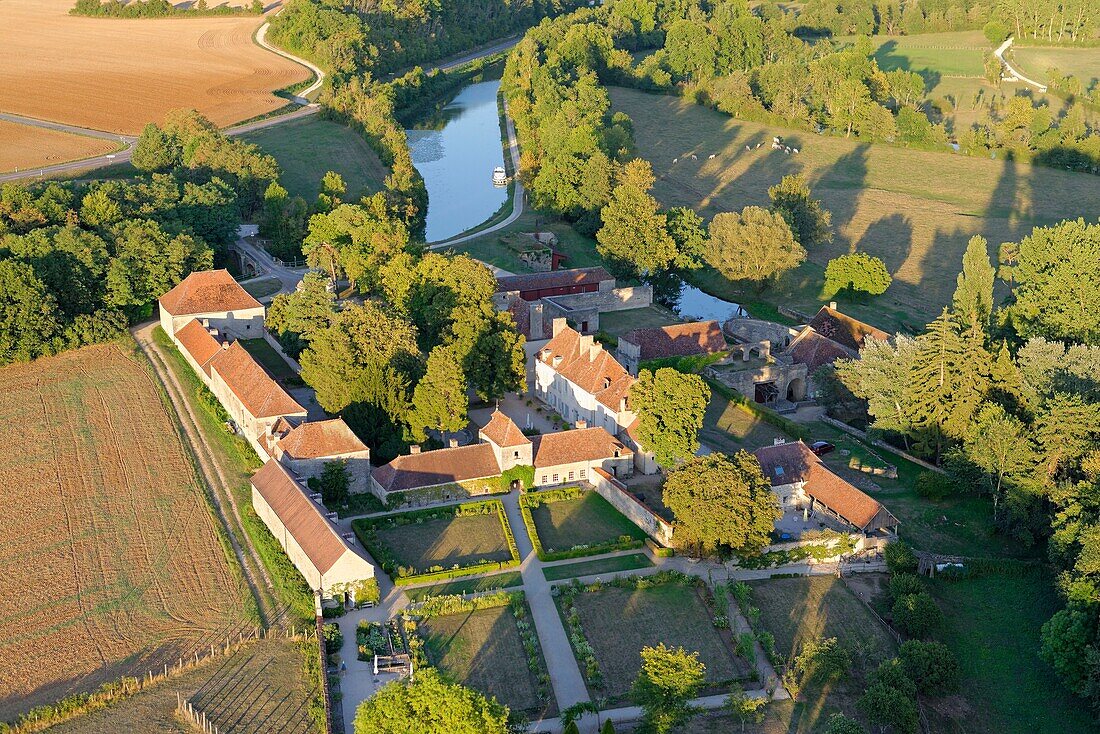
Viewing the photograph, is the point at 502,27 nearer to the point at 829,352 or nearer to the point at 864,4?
the point at 864,4

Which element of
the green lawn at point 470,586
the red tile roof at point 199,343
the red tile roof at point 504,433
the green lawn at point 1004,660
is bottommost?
the green lawn at point 1004,660

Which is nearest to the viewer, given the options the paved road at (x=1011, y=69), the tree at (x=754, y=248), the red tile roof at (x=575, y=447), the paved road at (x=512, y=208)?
the red tile roof at (x=575, y=447)

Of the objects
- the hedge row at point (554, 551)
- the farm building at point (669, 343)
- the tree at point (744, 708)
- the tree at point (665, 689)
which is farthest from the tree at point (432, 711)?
the farm building at point (669, 343)

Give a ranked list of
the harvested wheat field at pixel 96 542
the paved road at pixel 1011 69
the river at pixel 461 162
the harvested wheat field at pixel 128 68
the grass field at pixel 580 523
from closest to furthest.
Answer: the harvested wheat field at pixel 96 542
the grass field at pixel 580 523
the river at pixel 461 162
the harvested wheat field at pixel 128 68
the paved road at pixel 1011 69

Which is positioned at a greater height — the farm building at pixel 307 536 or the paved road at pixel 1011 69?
the farm building at pixel 307 536

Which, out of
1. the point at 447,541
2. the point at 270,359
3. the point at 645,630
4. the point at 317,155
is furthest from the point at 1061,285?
the point at 317,155

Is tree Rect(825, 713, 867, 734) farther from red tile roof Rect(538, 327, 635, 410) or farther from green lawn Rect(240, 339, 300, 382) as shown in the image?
green lawn Rect(240, 339, 300, 382)

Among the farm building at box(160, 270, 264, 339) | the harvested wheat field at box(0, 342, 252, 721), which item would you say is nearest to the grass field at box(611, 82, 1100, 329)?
the farm building at box(160, 270, 264, 339)

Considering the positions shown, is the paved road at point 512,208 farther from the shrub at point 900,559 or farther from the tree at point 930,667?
the tree at point 930,667
